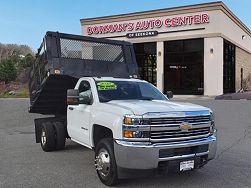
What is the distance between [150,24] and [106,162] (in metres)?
28.3

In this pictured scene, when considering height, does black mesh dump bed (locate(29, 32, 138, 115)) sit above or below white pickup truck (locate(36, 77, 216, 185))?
above

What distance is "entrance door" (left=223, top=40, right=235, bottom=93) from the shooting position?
34062mm

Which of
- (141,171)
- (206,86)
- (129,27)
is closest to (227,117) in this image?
(141,171)

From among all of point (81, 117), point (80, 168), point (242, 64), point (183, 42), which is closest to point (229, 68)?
point (183, 42)

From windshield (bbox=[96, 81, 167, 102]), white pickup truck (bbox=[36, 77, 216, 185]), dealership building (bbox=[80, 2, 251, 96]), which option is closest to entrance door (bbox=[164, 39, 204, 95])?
dealership building (bbox=[80, 2, 251, 96])

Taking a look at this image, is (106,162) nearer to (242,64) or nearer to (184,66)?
(184,66)

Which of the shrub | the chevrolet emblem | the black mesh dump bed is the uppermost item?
the shrub

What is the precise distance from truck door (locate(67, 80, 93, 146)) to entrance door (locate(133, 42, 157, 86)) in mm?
26773

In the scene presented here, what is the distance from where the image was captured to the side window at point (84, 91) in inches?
298

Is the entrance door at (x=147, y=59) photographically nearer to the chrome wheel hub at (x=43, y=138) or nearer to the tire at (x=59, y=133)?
the chrome wheel hub at (x=43, y=138)

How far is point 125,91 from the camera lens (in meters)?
7.84

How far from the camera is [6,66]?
2336 inches

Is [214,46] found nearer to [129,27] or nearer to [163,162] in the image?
[129,27]

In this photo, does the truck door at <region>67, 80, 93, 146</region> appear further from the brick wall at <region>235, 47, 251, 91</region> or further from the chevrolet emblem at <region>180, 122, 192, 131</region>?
the brick wall at <region>235, 47, 251, 91</region>
